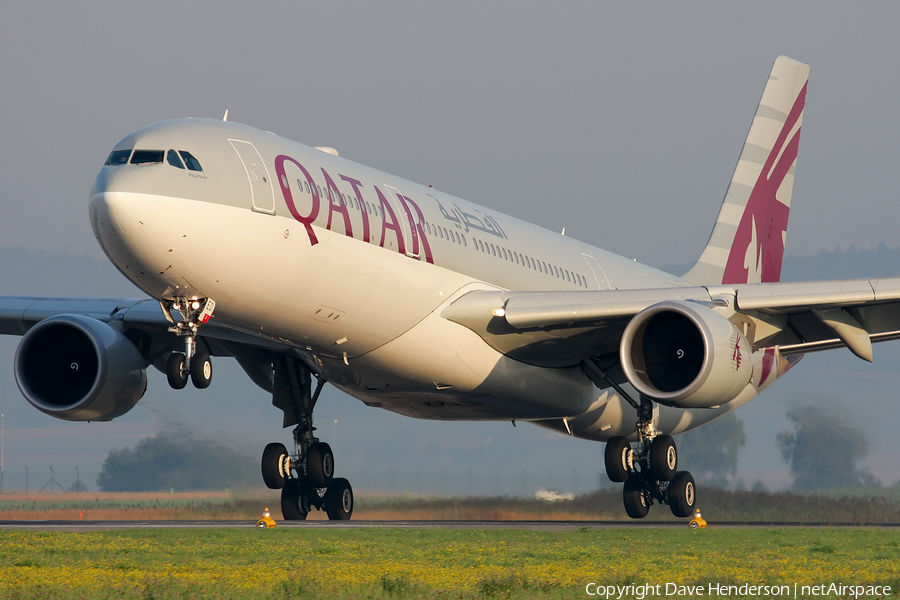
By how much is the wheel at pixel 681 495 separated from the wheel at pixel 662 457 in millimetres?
1908

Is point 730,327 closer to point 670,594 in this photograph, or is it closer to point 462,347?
point 462,347

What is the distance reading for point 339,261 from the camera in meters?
17.1

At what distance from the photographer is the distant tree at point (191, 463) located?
90.9 ft

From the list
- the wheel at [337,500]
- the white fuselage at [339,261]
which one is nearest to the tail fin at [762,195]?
the white fuselage at [339,261]

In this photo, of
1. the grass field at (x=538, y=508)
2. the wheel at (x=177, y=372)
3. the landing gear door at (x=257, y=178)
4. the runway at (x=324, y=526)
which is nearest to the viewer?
the landing gear door at (x=257, y=178)

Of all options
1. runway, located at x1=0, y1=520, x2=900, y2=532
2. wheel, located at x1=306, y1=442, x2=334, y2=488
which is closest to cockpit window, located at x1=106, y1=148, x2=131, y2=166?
runway, located at x1=0, y1=520, x2=900, y2=532

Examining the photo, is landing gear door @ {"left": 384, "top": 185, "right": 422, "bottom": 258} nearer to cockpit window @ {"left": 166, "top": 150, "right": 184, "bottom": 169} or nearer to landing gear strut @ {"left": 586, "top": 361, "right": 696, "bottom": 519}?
cockpit window @ {"left": 166, "top": 150, "right": 184, "bottom": 169}

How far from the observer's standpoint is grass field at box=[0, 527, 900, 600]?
32.4ft

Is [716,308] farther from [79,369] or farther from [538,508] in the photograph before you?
[79,369]

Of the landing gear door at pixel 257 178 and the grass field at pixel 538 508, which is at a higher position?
the landing gear door at pixel 257 178

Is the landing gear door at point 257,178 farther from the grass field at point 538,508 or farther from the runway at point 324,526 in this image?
the grass field at point 538,508

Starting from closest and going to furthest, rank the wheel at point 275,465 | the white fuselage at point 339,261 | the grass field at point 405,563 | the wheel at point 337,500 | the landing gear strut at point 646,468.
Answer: the grass field at point 405,563 → the white fuselage at point 339,261 → the landing gear strut at point 646,468 → the wheel at point 275,465 → the wheel at point 337,500

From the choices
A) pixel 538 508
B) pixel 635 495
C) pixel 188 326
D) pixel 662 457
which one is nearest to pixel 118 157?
pixel 188 326

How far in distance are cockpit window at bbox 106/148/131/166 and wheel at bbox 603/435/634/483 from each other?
39.6ft
